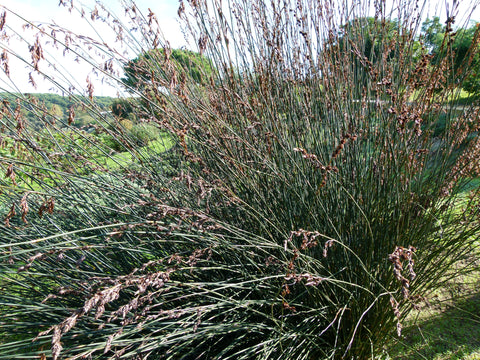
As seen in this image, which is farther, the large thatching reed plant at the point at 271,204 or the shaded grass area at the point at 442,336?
the shaded grass area at the point at 442,336

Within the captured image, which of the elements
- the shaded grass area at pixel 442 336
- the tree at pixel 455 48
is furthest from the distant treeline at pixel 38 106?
the shaded grass area at pixel 442 336

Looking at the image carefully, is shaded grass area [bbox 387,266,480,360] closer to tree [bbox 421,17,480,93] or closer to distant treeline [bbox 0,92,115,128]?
tree [bbox 421,17,480,93]

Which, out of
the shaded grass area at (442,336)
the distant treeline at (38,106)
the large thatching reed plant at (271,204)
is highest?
the distant treeline at (38,106)

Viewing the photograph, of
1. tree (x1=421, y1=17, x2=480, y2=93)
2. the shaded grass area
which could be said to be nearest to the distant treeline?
tree (x1=421, y1=17, x2=480, y2=93)

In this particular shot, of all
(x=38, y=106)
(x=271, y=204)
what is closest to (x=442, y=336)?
(x=271, y=204)

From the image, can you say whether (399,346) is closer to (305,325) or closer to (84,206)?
(305,325)

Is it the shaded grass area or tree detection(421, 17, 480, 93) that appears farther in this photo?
the shaded grass area

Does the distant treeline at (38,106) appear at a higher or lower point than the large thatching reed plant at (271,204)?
higher

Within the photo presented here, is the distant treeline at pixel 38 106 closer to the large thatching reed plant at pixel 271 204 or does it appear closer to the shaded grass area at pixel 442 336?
the large thatching reed plant at pixel 271 204

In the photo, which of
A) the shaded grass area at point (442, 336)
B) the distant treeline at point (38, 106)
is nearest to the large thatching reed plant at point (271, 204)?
the distant treeline at point (38, 106)

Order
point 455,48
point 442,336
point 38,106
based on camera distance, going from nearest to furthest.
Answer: point 38,106
point 442,336
point 455,48

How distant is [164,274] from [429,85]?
160cm

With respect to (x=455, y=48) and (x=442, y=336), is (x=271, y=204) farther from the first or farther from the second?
(x=455, y=48)

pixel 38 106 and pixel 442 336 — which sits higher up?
pixel 38 106
